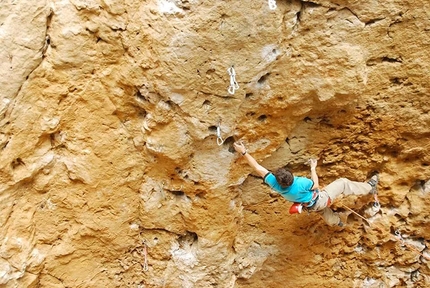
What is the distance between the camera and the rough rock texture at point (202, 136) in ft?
9.93

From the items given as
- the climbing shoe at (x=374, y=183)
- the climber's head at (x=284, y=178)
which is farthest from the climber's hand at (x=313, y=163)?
the climbing shoe at (x=374, y=183)

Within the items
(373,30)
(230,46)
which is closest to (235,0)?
(230,46)

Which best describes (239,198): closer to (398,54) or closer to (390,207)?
(390,207)

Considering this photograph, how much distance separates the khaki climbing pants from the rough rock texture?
0.12 m

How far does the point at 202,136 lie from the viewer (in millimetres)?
3293

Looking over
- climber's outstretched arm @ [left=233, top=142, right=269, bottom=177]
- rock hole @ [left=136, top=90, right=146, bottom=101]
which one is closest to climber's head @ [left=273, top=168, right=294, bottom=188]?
climber's outstretched arm @ [left=233, top=142, right=269, bottom=177]

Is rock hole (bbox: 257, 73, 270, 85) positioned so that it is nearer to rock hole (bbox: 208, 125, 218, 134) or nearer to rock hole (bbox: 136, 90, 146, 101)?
rock hole (bbox: 208, 125, 218, 134)

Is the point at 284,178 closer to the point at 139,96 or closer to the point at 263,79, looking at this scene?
the point at 263,79

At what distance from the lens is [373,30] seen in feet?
10.3

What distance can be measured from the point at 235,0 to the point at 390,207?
2.31m

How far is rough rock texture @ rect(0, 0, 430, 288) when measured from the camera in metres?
3.03

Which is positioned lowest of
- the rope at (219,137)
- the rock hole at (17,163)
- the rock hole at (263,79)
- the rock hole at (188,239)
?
the rock hole at (188,239)

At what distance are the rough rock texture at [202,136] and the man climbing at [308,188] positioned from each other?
0.13 m

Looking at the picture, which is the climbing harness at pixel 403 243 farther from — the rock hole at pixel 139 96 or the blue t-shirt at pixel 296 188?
the rock hole at pixel 139 96
